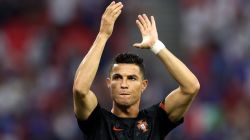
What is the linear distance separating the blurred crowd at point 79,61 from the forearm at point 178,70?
5156 mm

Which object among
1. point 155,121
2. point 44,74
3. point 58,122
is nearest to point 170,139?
point 58,122

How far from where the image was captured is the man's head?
24.2 ft

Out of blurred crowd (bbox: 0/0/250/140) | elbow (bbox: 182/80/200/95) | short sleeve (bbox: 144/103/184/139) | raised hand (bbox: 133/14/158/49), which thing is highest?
raised hand (bbox: 133/14/158/49)

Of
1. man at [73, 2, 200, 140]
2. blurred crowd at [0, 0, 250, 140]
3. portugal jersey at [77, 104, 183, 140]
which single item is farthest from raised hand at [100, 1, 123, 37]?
blurred crowd at [0, 0, 250, 140]

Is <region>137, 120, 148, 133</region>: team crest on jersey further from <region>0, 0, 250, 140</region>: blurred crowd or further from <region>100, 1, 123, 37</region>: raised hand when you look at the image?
<region>0, 0, 250, 140</region>: blurred crowd

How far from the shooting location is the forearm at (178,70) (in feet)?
23.9

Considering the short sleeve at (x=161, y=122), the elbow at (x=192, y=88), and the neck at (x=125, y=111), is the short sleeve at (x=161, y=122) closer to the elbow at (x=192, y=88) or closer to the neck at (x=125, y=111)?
the neck at (x=125, y=111)

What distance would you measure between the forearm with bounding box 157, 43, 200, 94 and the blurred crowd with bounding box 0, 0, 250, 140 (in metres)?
5.16

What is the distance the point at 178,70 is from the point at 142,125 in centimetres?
56

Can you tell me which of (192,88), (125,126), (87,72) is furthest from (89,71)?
(192,88)

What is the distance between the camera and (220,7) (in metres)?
14.3

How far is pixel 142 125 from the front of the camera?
24.5 ft

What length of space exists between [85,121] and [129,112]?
1.28 feet

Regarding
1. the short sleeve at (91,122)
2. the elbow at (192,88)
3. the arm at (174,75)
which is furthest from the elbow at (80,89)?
the elbow at (192,88)
